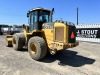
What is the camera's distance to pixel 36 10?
9.59 m

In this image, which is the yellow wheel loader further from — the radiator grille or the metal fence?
the metal fence

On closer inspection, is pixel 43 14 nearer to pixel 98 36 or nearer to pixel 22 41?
pixel 22 41

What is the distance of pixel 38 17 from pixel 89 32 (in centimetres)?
1109

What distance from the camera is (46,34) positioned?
8.91 meters

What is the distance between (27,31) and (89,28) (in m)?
10.5

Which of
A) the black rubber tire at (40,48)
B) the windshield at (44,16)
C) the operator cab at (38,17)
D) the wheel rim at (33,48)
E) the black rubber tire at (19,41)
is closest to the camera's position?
the black rubber tire at (40,48)

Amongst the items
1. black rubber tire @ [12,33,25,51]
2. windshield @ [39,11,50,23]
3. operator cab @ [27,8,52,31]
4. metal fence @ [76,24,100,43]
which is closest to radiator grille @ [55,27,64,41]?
operator cab @ [27,8,52,31]

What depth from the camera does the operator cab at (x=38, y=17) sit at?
952cm

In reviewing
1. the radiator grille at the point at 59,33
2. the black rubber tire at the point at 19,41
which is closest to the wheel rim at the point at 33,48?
the radiator grille at the point at 59,33

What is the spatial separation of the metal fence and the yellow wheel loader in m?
9.92

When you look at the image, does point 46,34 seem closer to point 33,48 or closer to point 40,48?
point 40,48

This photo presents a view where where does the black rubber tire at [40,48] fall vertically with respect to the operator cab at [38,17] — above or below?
below

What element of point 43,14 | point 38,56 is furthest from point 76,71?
point 43,14

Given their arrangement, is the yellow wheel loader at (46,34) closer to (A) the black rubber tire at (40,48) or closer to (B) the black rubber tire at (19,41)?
(A) the black rubber tire at (40,48)
